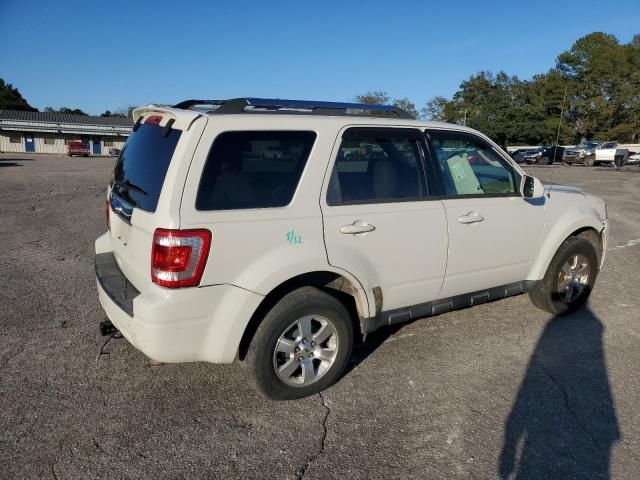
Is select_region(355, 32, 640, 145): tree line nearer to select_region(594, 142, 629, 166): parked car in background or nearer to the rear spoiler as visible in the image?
select_region(594, 142, 629, 166): parked car in background

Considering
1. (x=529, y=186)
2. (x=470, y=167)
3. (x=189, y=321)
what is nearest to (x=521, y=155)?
(x=529, y=186)

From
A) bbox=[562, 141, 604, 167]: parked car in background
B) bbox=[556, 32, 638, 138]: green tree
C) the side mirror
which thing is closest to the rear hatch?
the side mirror

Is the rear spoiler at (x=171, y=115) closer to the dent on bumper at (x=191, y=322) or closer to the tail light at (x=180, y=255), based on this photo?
the tail light at (x=180, y=255)

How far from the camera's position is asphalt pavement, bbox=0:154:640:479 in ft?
8.66

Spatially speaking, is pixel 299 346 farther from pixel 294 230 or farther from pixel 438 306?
pixel 438 306

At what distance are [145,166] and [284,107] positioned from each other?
1.01 m

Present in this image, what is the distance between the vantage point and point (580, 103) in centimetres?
6506

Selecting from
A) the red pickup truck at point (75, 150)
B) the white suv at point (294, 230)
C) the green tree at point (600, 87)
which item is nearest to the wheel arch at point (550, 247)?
the white suv at point (294, 230)

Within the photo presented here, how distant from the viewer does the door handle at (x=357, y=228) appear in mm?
3193

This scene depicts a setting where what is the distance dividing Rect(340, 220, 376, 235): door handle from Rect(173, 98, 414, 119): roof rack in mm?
821

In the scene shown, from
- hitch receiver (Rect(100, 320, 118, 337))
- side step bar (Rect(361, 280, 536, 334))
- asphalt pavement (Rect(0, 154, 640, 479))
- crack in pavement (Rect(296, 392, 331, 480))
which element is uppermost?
side step bar (Rect(361, 280, 536, 334))

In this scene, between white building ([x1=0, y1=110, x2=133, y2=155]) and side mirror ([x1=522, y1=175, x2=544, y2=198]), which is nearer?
side mirror ([x1=522, y1=175, x2=544, y2=198])

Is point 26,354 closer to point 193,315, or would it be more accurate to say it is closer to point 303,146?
point 193,315

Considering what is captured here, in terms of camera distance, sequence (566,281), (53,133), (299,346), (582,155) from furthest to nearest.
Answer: (53,133), (582,155), (566,281), (299,346)
